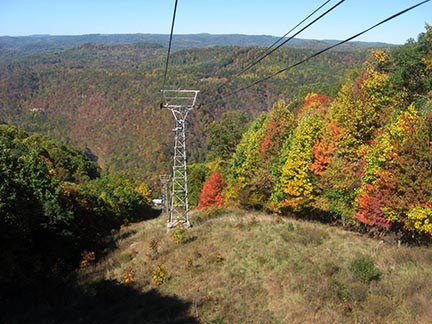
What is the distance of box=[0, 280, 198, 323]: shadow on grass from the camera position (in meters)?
22.2

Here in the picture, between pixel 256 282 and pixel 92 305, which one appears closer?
pixel 256 282

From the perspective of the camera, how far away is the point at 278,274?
24219 millimetres

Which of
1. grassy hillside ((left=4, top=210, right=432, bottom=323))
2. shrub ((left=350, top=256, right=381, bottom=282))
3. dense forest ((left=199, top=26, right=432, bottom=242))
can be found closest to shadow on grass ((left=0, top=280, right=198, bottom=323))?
grassy hillside ((left=4, top=210, right=432, bottom=323))

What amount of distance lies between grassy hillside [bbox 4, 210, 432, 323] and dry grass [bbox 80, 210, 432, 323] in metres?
0.05

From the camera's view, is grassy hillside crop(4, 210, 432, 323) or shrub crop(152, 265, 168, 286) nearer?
grassy hillside crop(4, 210, 432, 323)

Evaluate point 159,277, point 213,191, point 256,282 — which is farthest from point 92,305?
point 213,191

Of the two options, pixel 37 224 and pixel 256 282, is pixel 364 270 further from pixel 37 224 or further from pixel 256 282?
pixel 37 224

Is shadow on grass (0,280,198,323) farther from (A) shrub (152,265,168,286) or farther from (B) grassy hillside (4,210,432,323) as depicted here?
(A) shrub (152,265,168,286)

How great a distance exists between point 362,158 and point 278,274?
1829 cm

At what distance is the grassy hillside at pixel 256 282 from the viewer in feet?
66.2

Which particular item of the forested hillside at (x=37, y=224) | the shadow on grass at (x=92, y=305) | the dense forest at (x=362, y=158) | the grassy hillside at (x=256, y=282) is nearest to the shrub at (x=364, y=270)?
the grassy hillside at (x=256, y=282)

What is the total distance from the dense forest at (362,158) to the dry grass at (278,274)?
3.58 meters

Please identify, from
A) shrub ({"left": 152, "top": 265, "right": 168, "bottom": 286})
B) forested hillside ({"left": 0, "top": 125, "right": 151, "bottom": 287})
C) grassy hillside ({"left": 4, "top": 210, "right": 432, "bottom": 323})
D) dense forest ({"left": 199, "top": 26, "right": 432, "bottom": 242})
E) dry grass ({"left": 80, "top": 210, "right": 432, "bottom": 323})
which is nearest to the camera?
dry grass ({"left": 80, "top": 210, "right": 432, "bottom": 323})

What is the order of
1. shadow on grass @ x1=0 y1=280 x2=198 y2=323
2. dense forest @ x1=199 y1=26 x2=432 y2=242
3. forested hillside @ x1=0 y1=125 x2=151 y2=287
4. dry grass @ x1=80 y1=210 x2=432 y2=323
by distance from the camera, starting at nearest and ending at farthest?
dry grass @ x1=80 y1=210 x2=432 y2=323 → shadow on grass @ x1=0 y1=280 x2=198 y2=323 → dense forest @ x1=199 y1=26 x2=432 y2=242 → forested hillside @ x1=0 y1=125 x2=151 y2=287
